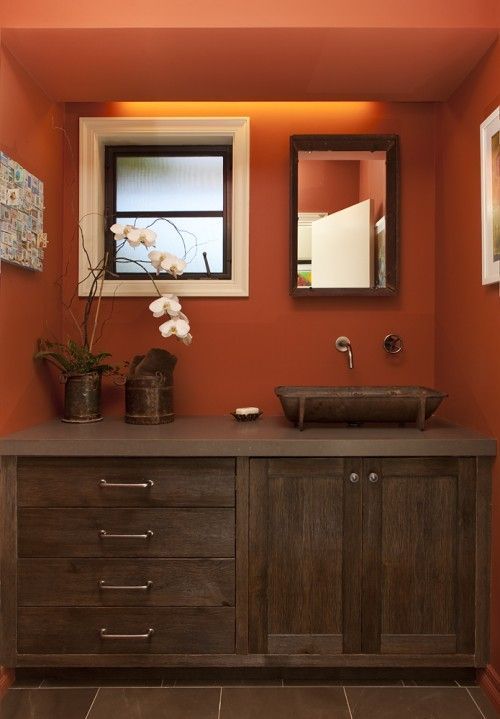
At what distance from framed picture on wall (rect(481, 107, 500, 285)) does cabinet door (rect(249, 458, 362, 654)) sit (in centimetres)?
91

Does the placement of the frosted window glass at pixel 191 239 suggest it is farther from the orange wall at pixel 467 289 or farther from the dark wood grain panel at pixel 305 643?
the dark wood grain panel at pixel 305 643

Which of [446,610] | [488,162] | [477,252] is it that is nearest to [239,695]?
[446,610]

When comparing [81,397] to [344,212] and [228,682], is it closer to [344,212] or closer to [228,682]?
[228,682]

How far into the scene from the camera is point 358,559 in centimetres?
214

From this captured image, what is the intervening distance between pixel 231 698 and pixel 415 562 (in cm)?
86

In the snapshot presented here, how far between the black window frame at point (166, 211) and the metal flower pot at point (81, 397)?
59 centimetres

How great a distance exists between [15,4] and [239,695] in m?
2.71

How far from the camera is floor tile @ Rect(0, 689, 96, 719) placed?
2000 mm

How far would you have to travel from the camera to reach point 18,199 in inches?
86.8

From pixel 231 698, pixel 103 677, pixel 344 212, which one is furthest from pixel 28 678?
pixel 344 212

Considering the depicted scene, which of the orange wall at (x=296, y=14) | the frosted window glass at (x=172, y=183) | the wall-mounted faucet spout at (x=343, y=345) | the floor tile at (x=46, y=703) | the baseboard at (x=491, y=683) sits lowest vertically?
the floor tile at (x=46, y=703)

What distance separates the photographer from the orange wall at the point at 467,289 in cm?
212

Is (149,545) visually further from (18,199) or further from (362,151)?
(362,151)

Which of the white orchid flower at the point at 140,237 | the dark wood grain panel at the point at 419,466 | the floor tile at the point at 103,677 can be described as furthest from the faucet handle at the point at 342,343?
the floor tile at the point at 103,677
